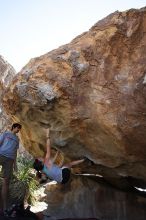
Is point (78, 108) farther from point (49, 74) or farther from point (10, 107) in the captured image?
point (10, 107)

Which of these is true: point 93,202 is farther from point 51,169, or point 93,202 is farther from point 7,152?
point 7,152

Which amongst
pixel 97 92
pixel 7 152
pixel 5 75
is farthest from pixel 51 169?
pixel 5 75

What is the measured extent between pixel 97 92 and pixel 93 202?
10.6 feet

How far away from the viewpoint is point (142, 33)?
714 centimetres

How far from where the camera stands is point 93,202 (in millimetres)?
9156

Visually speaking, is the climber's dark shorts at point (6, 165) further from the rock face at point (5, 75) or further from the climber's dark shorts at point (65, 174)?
the rock face at point (5, 75)

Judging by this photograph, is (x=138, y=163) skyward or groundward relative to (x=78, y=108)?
groundward

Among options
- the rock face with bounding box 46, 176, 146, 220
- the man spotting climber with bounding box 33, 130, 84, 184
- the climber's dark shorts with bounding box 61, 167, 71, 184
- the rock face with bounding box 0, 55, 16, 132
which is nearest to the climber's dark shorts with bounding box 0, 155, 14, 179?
the man spotting climber with bounding box 33, 130, 84, 184

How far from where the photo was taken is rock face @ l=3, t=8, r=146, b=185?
277 inches

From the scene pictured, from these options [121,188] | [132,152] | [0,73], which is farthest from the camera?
[0,73]

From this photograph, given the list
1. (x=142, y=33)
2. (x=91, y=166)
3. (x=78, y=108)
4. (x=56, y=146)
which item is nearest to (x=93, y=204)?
(x=91, y=166)

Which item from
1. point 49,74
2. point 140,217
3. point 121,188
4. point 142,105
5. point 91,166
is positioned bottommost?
point 140,217

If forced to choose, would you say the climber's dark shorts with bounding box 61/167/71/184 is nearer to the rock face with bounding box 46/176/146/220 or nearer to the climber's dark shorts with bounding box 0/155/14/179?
Answer: the rock face with bounding box 46/176/146/220

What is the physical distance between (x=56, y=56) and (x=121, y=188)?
164 inches
